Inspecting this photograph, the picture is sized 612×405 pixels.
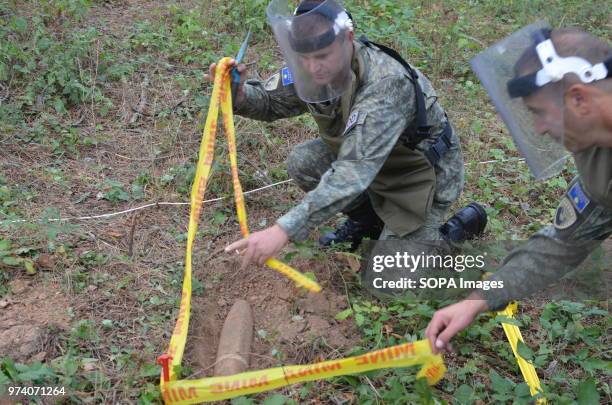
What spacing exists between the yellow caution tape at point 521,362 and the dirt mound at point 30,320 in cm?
195

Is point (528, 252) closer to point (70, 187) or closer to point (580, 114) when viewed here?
point (580, 114)

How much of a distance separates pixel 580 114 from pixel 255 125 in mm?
2837

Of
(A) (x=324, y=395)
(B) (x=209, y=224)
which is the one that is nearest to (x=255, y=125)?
(B) (x=209, y=224)

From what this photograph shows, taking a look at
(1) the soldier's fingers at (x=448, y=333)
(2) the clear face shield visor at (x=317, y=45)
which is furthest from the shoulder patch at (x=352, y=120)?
(1) the soldier's fingers at (x=448, y=333)

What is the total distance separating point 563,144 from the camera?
2.07 meters

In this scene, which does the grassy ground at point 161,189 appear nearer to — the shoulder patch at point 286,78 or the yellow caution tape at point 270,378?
the yellow caution tape at point 270,378

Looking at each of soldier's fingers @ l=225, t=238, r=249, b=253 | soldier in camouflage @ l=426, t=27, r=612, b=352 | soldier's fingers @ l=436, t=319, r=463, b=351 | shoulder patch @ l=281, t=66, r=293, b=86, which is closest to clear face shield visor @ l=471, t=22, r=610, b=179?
soldier in camouflage @ l=426, t=27, r=612, b=352

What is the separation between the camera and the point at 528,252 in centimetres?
234

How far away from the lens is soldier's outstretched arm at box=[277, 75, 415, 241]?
258 cm

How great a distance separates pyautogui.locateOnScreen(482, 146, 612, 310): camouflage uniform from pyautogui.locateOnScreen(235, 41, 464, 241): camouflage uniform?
2.27ft

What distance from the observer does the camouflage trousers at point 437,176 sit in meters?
3.45

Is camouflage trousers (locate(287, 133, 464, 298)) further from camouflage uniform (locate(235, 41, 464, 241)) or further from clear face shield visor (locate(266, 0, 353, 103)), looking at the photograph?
clear face shield visor (locate(266, 0, 353, 103))

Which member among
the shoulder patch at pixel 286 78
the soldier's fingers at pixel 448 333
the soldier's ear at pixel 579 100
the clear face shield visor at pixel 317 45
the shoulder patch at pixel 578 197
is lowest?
the soldier's fingers at pixel 448 333

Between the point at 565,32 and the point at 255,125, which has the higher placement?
the point at 255,125
